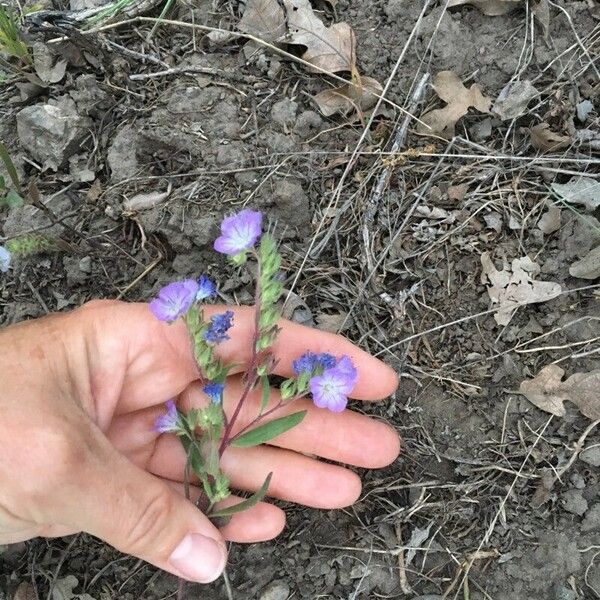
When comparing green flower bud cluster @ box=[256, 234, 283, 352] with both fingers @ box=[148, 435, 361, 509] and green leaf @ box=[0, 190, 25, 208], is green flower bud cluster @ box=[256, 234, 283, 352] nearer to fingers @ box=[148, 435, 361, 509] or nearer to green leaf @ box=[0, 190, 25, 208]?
fingers @ box=[148, 435, 361, 509]

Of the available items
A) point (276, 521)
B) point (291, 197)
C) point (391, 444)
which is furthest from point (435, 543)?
point (291, 197)

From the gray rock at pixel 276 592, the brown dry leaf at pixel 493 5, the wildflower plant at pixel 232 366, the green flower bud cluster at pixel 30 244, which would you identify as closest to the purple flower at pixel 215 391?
the wildflower plant at pixel 232 366

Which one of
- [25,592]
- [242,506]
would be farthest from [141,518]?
[25,592]

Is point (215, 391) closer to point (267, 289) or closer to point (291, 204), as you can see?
point (267, 289)

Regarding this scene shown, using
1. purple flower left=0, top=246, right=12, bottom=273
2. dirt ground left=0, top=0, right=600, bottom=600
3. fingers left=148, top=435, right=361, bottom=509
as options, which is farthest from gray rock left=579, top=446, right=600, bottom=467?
purple flower left=0, top=246, right=12, bottom=273

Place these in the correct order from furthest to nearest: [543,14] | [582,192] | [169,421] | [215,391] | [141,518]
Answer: [543,14], [582,192], [169,421], [215,391], [141,518]

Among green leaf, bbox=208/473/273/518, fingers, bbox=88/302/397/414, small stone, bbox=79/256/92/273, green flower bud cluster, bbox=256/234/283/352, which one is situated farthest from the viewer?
small stone, bbox=79/256/92/273

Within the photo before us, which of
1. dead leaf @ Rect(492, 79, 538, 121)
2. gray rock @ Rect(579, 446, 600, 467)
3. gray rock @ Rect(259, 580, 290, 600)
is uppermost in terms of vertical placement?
dead leaf @ Rect(492, 79, 538, 121)
